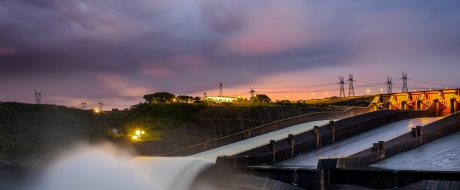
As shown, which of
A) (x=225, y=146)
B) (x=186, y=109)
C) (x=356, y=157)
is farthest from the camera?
(x=186, y=109)

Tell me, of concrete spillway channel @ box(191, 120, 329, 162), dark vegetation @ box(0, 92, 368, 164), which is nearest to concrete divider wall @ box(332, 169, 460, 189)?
concrete spillway channel @ box(191, 120, 329, 162)

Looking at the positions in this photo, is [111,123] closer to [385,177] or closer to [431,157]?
[431,157]

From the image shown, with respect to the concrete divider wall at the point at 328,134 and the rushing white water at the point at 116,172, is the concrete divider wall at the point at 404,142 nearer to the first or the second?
the concrete divider wall at the point at 328,134

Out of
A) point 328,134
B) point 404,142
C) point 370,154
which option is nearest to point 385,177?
point 370,154

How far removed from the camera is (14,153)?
1563 inches

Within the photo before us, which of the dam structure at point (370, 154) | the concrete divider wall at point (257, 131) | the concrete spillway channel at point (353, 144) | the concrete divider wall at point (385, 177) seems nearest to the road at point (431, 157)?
the dam structure at point (370, 154)

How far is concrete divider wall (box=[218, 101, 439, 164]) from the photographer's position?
30.9 metres

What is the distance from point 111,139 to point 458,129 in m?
27.1

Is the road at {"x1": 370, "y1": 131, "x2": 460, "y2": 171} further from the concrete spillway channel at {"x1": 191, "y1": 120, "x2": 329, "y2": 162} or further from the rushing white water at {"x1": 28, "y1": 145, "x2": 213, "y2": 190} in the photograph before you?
the concrete spillway channel at {"x1": 191, "y1": 120, "x2": 329, "y2": 162}

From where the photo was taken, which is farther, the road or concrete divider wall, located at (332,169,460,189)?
the road

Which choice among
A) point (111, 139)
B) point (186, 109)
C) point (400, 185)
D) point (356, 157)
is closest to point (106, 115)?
point (186, 109)

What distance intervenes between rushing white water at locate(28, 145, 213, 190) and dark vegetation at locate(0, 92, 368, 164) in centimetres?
305

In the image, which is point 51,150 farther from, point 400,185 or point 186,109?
point 400,185

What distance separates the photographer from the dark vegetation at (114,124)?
41.9 meters
